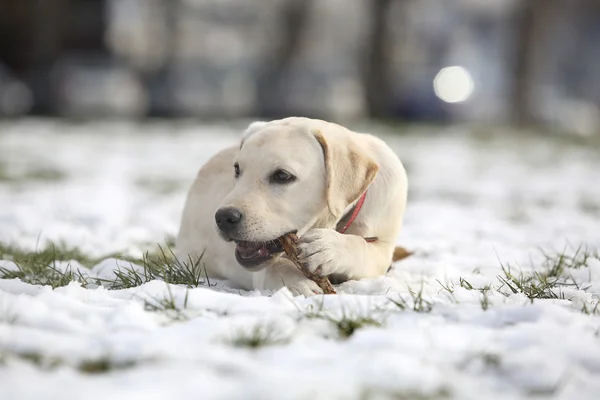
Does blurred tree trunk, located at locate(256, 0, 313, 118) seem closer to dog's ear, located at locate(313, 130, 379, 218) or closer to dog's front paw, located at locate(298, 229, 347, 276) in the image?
dog's ear, located at locate(313, 130, 379, 218)

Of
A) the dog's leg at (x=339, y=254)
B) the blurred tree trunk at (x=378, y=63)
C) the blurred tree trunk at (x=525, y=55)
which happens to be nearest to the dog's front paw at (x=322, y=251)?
the dog's leg at (x=339, y=254)

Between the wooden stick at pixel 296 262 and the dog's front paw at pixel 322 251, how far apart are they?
0.10 feet

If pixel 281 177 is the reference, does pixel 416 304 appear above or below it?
below

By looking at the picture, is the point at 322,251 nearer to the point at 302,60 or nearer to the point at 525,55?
the point at 525,55

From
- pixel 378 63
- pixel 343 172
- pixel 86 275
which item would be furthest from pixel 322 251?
pixel 378 63

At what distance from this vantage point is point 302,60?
29938mm

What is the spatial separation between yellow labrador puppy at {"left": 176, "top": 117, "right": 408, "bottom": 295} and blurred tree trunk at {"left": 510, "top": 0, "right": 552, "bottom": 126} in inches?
563

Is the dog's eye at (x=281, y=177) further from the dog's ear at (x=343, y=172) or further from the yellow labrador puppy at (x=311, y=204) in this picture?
the dog's ear at (x=343, y=172)

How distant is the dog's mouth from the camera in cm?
335

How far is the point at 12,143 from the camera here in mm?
10945

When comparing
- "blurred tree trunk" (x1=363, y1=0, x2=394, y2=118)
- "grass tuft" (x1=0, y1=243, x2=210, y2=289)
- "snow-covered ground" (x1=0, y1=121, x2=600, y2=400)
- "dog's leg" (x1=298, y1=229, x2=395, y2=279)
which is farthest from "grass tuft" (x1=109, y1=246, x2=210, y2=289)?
A: "blurred tree trunk" (x1=363, y1=0, x2=394, y2=118)

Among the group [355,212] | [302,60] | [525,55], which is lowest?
[302,60]

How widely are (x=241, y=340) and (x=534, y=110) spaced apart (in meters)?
17.2

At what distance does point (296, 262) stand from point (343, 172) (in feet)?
1.50
